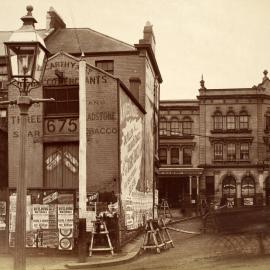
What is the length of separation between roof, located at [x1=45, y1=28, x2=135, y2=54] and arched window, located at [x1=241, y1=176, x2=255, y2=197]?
14.8 metres

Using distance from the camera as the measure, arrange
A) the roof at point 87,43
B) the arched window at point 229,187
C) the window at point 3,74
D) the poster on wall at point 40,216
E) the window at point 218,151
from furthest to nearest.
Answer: the window at point 218,151 < the arched window at point 229,187 < the roof at point 87,43 < the window at point 3,74 < the poster on wall at point 40,216

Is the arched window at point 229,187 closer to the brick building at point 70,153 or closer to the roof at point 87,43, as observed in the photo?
the roof at point 87,43

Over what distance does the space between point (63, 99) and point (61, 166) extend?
1922 millimetres

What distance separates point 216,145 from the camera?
4269 cm

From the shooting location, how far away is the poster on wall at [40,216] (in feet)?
47.5

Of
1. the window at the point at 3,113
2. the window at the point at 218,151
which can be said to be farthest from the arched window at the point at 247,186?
the window at the point at 3,113

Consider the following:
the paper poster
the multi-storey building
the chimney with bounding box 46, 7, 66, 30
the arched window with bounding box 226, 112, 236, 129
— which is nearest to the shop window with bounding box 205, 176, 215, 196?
the multi-storey building

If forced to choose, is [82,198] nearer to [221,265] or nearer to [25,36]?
[221,265]

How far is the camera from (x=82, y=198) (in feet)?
40.4

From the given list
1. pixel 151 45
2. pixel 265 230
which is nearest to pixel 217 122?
pixel 151 45

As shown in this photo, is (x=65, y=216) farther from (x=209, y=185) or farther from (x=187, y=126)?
(x=187, y=126)

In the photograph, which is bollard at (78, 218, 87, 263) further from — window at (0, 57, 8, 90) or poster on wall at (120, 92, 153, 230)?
window at (0, 57, 8, 90)

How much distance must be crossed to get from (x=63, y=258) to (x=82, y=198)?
7.21 feet

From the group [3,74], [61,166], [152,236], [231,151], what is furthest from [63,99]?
[231,151]
